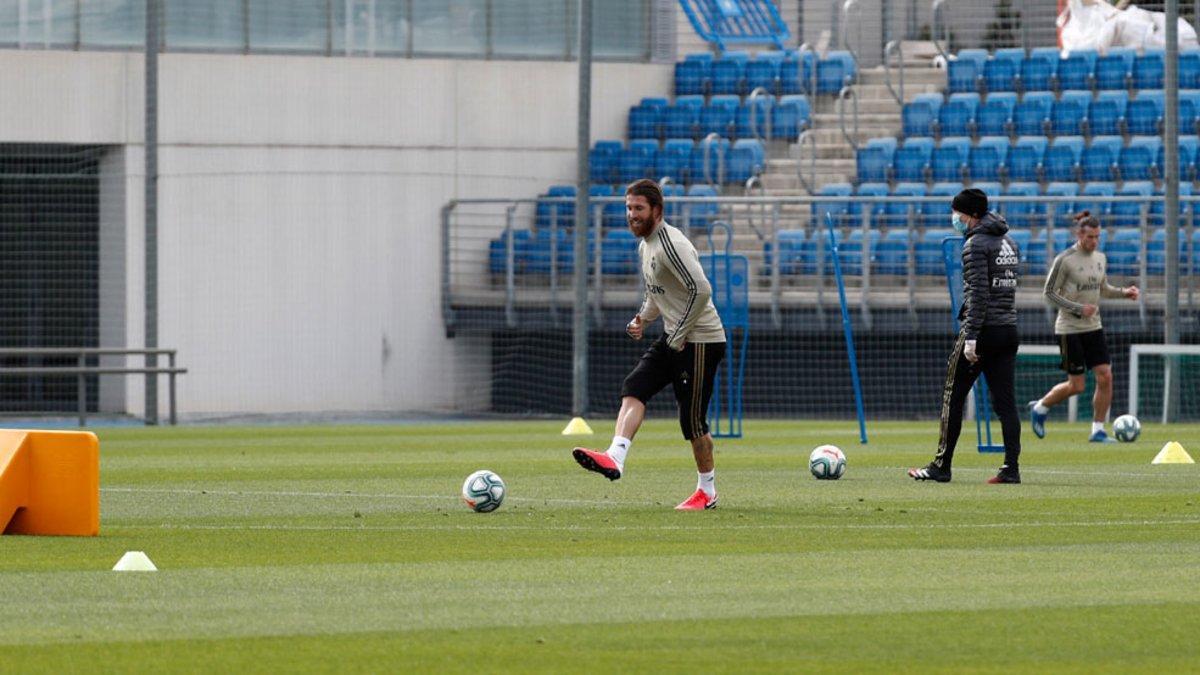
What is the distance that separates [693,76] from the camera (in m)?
33.3

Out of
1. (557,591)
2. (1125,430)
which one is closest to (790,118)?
(1125,430)

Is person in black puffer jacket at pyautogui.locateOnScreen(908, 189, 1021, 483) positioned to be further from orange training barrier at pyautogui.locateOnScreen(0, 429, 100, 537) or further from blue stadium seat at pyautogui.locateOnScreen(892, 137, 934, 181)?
blue stadium seat at pyautogui.locateOnScreen(892, 137, 934, 181)

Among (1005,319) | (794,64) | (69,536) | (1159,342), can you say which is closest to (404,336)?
(794,64)

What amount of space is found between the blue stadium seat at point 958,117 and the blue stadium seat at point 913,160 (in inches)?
22.7

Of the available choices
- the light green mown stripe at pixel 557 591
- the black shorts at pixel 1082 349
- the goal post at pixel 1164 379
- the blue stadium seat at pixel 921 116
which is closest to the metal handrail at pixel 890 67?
the blue stadium seat at pixel 921 116

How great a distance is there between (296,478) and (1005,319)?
5162 mm

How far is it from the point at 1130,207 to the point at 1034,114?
3.34 meters

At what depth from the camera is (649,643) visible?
721 centimetres

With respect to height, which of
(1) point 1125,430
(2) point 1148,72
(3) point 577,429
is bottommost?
(3) point 577,429

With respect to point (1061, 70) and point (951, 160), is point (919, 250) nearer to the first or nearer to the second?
point (951, 160)

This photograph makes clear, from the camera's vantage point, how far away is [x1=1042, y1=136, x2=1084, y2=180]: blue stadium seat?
29.5m

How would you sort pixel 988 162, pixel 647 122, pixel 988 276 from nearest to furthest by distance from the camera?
1. pixel 988 276
2. pixel 988 162
3. pixel 647 122

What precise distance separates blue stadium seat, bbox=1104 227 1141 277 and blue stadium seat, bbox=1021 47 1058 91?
4851 mm

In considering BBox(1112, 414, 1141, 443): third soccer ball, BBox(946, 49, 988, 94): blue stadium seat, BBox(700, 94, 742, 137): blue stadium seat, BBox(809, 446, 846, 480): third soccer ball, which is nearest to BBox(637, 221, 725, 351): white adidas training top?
BBox(809, 446, 846, 480): third soccer ball
